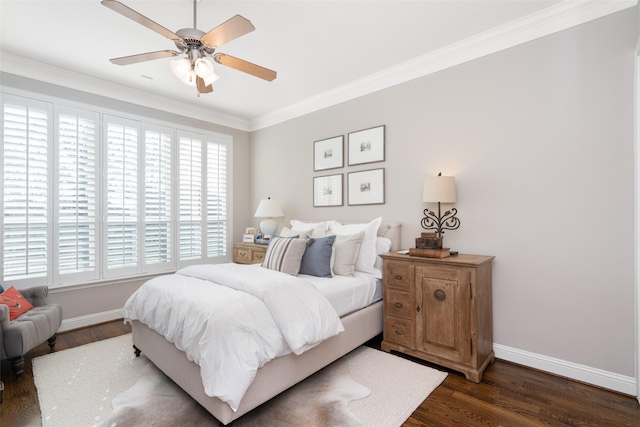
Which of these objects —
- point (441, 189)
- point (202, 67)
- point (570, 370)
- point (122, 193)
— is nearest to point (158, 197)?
point (122, 193)

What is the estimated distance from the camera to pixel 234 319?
1.81 metres

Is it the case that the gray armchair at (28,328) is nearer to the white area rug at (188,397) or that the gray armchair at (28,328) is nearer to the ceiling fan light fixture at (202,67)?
the white area rug at (188,397)

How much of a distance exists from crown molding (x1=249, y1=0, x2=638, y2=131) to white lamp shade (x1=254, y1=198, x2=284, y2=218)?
1.55 m

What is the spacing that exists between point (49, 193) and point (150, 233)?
1.14m

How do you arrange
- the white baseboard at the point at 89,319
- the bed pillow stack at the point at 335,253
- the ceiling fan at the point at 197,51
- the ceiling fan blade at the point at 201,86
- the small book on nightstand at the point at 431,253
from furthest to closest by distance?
1. the white baseboard at the point at 89,319
2. the bed pillow stack at the point at 335,253
3. the small book on nightstand at the point at 431,253
4. the ceiling fan blade at the point at 201,86
5. the ceiling fan at the point at 197,51

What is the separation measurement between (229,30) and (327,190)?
2448 mm

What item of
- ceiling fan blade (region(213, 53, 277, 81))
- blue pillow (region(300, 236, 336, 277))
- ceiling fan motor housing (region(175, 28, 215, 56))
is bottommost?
blue pillow (region(300, 236, 336, 277))

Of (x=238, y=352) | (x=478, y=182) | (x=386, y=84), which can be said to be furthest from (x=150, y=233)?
(x=478, y=182)

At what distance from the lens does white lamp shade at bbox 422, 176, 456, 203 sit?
9.09ft

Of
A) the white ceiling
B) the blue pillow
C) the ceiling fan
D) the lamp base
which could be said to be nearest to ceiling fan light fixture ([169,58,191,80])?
the ceiling fan

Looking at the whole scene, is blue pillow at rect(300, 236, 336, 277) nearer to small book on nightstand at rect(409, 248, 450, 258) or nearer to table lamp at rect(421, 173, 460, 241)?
small book on nightstand at rect(409, 248, 450, 258)

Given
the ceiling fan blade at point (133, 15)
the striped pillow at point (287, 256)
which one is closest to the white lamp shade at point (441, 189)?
the striped pillow at point (287, 256)

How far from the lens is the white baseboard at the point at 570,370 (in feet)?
7.13

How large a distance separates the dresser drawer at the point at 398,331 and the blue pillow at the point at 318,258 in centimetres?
71
